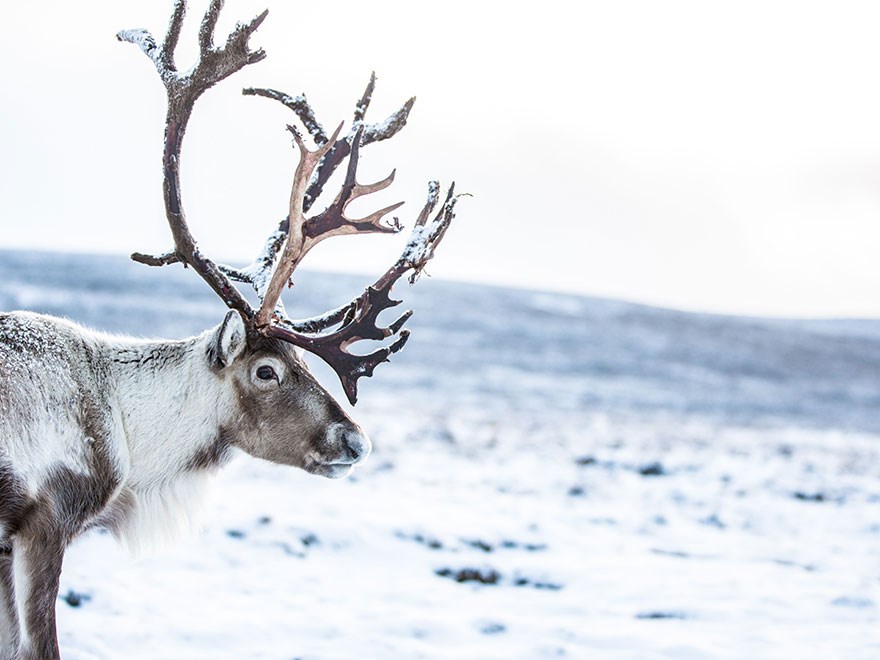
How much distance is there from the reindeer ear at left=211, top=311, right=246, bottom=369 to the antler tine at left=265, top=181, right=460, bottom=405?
15 cm

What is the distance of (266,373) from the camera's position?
4.32 meters

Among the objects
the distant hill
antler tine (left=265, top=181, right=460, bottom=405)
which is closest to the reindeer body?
antler tine (left=265, top=181, right=460, bottom=405)

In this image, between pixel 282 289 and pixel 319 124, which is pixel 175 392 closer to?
pixel 282 289

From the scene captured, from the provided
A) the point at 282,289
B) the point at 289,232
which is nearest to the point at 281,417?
the point at 282,289

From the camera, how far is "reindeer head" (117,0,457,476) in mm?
4309

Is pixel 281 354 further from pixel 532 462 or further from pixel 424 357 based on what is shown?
pixel 424 357

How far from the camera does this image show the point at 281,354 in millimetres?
4359

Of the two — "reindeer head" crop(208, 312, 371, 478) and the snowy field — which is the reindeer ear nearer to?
"reindeer head" crop(208, 312, 371, 478)

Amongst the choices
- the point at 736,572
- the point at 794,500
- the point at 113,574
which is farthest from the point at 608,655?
the point at 794,500

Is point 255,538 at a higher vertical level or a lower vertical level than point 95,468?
lower

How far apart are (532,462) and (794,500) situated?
98.3 inches

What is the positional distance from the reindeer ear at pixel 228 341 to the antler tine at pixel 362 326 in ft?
0.50

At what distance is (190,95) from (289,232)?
0.68 metres

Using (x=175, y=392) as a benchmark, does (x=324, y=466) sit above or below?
below
